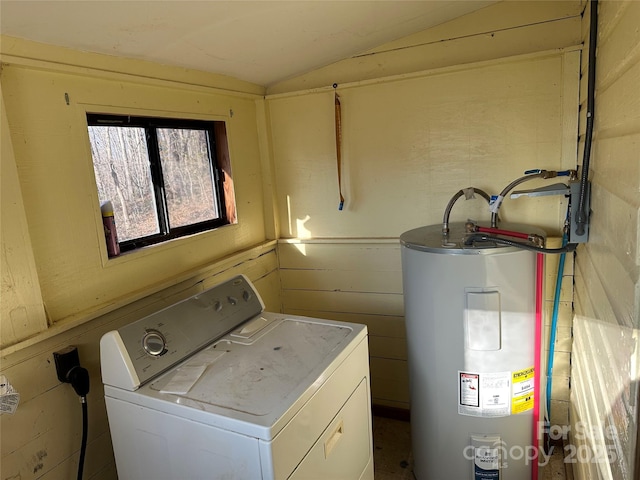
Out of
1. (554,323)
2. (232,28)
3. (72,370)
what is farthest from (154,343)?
(554,323)

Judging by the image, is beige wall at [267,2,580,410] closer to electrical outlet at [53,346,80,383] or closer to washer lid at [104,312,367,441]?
washer lid at [104,312,367,441]

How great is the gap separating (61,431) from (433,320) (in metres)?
1.31

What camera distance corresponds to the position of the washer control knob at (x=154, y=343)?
128 centimetres

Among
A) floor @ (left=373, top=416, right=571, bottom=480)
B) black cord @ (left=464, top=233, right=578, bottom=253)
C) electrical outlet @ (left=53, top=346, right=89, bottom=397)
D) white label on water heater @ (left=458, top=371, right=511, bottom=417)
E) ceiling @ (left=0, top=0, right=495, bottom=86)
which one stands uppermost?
ceiling @ (left=0, top=0, right=495, bottom=86)

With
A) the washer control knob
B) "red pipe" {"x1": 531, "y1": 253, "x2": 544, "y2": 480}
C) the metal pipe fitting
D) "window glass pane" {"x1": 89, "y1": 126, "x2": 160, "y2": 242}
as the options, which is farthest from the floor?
"window glass pane" {"x1": 89, "y1": 126, "x2": 160, "y2": 242}

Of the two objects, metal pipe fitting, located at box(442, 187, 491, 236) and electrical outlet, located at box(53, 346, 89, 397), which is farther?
metal pipe fitting, located at box(442, 187, 491, 236)

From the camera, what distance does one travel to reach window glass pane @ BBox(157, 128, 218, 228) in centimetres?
177

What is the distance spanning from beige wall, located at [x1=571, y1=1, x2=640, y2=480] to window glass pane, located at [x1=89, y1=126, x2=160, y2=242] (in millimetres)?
1521

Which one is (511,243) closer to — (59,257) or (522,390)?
(522,390)

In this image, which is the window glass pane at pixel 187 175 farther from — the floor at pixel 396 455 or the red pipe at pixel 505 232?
the floor at pixel 396 455

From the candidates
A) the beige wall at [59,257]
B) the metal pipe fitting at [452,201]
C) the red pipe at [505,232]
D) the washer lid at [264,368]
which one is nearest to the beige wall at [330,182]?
the beige wall at [59,257]

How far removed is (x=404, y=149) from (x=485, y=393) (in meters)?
1.15

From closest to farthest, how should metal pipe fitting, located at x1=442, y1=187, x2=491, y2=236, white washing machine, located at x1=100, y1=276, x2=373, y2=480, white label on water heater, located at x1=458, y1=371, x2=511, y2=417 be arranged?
white washing machine, located at x1=100, y1=276, x2=373, y2=480 < white label on water heater, located at x1=458, y1=371, x2=511, y2=417 < metal pipe fitting, located at x1=442, y1=187, x2=491, y2=236

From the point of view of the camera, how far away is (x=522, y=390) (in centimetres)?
161
